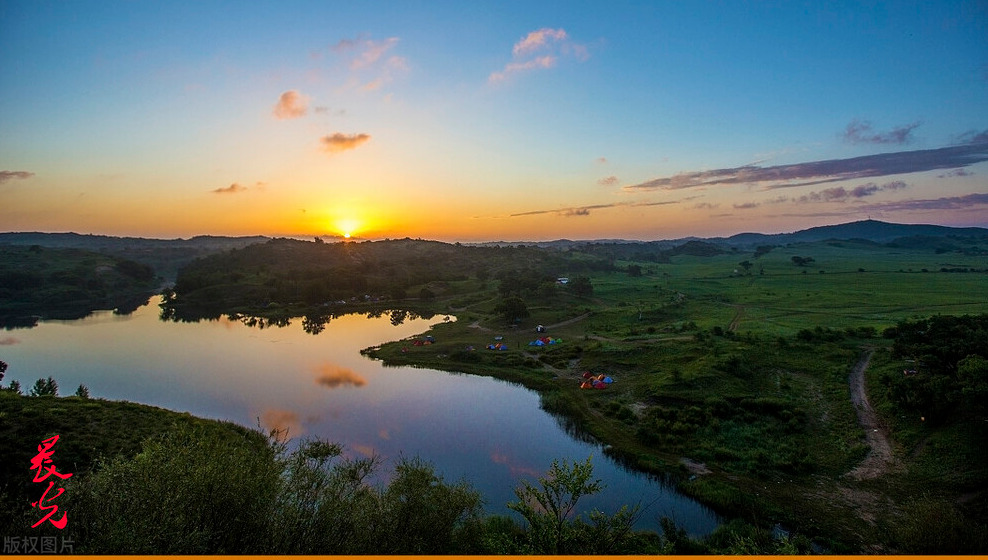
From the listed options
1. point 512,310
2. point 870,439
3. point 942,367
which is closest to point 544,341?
point 512,310

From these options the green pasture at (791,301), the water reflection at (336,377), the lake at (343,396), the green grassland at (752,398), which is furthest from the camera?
the green pasture at (791,301)

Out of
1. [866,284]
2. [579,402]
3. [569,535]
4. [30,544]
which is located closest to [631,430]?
[579,402]

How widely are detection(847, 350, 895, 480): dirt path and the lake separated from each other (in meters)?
15.7

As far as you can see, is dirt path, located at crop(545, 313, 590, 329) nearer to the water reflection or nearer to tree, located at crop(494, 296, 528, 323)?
tree, located at crop(494, 296, 528, 323)

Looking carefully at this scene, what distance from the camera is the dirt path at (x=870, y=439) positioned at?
37.1 meters

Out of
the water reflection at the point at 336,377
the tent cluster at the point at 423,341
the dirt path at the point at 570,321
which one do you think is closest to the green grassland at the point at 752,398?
the dirt path at the point at 570,321

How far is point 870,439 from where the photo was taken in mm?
42250

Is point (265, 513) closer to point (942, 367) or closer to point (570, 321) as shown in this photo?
point (942, 367)

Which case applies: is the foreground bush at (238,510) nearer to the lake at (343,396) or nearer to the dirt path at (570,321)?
the lake at (343,396)

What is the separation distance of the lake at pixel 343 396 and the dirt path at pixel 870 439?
15.7m

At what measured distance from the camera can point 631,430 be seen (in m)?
47.8

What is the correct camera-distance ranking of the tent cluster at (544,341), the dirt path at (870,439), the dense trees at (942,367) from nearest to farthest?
the dirt path at (870,439) < the dense trees at (942,367) < the tent cluster at (544,341)

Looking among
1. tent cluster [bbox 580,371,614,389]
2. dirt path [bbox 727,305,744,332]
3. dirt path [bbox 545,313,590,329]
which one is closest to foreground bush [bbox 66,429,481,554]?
tent cluster [bbox 580,371,614,389]

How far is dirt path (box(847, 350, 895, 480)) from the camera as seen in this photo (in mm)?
37094
